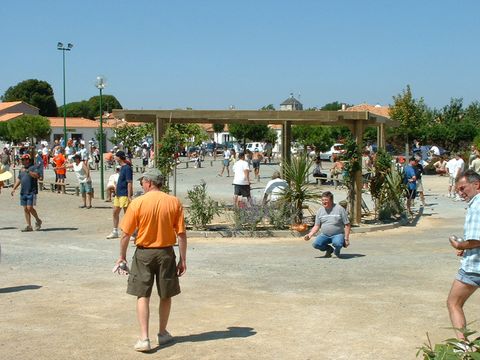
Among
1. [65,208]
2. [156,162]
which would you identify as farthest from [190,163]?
[156,162]

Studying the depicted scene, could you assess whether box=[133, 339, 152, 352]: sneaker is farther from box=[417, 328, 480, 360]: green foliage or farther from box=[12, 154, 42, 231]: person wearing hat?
box=[12, 154, 42, 231]: person wearing hat

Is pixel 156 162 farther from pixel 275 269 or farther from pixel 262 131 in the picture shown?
pixel 262 131

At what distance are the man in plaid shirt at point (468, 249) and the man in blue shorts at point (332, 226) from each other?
217 inches

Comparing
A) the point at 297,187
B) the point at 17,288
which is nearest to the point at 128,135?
the point at 297,187

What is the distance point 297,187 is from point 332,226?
137 inches

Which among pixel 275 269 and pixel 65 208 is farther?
pixel 65 208

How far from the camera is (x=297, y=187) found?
1489 cm

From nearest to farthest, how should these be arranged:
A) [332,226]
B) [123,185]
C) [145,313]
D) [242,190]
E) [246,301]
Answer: [145,313]
[246,301]
[332,226]
[123,185]
[242,190]

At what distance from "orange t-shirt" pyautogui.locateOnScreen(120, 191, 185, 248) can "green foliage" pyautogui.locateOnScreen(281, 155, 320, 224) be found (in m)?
8.44

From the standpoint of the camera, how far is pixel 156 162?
1474 cm

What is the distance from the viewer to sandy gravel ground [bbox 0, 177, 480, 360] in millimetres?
6484

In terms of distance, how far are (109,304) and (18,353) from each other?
2001mm

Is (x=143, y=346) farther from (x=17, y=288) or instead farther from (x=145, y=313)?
(x=17, y=288)

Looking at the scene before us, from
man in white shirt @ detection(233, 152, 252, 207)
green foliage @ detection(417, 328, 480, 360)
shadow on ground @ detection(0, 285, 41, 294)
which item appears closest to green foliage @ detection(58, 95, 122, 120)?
man in white shirt @ detection(233, 152, 252, 207)
